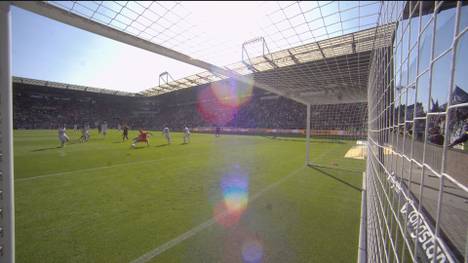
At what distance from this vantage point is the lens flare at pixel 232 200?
391 cm

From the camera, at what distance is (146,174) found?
7.11 metres

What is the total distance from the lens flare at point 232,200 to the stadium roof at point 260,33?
10.2 ft

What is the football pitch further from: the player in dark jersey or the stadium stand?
the stadium stand

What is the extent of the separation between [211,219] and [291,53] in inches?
165

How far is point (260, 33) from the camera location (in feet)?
12.0

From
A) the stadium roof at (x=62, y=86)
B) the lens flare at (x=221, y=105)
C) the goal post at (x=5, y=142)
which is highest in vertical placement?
the stadium roof at (x=62, y=86)

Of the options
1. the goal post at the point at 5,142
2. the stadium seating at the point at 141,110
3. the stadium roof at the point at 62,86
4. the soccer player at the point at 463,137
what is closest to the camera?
the soccer player at the point at 463,137

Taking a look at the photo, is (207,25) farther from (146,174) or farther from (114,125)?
(114,125)

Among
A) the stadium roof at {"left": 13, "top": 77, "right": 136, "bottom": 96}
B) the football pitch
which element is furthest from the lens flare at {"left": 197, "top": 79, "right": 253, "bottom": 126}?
the football pitch

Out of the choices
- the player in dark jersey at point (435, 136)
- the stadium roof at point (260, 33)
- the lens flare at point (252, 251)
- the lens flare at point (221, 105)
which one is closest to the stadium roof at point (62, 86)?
the lens flare at point (221, 105)

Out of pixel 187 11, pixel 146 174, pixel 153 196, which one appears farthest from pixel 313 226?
pixel 146 174

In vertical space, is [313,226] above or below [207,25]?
below

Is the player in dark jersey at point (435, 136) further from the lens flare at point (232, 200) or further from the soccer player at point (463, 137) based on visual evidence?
the lens flare at point (232, 200)

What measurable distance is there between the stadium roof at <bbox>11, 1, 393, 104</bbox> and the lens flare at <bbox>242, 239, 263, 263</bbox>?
3.30 m
